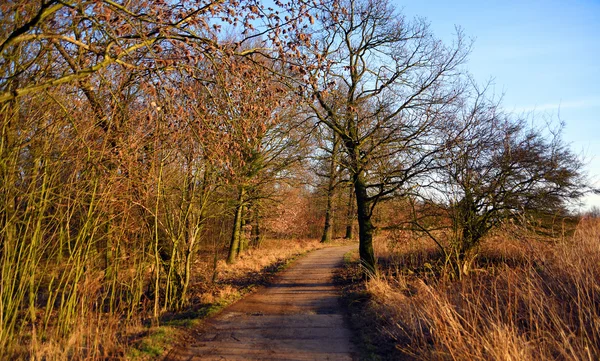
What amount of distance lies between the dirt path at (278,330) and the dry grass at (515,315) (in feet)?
3.10

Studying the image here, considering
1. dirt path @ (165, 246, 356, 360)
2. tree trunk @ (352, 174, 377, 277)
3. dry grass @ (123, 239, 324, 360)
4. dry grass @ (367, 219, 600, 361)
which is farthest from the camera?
tree trunk @ (352, 174, 377, 277)

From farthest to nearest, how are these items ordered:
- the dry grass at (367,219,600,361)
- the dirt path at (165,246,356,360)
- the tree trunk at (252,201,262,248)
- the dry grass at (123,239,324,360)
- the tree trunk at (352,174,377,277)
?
the tree trunk at (252,201,262,248) < the tree trunk at (352,174,377,277) < the dry grass at (123,239,324,360) < the dirt path at (165,246,356,360) < the dry grass at (367,219,600,361)

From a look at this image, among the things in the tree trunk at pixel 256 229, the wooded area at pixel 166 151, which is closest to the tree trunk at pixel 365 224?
the wooded area at pixel 166 151

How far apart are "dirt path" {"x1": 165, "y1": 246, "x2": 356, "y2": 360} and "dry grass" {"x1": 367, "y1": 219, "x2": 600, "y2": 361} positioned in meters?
0.94

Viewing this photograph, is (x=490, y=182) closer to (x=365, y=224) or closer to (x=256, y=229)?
(x=365, y=224)

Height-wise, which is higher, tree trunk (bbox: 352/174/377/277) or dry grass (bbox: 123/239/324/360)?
tree trunk (bbox: 352/174/377/277)

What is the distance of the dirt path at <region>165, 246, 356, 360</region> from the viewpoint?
593cm

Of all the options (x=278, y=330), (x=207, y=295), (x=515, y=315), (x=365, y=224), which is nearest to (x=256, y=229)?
(x=365, y=224)

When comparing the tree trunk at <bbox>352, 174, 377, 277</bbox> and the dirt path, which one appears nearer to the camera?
the dirt path

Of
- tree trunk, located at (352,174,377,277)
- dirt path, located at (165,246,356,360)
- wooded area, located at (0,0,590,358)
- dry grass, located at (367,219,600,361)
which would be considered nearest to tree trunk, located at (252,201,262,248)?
wooded area, located at (0,0,590,358)

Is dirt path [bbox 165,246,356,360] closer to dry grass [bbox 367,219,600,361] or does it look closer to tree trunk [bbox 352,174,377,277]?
dry grass [bbox 367,219,600,361]

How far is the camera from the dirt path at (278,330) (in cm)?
593

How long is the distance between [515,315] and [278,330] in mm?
3877

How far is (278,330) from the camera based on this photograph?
23.8 feet
